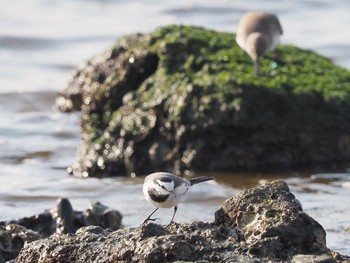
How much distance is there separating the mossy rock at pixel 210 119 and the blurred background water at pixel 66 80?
0.27 metres

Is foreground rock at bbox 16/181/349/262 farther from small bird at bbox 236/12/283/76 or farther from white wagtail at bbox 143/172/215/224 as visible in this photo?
small bird at bbox 236/12/283/76

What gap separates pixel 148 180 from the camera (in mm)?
5938

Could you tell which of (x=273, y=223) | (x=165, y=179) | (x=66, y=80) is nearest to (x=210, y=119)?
(x=165, y=179)

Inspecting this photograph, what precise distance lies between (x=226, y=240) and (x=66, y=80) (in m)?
8.85

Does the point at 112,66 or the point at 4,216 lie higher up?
the point at 112,66

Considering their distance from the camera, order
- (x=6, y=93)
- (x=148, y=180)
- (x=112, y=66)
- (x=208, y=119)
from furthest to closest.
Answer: (x=6, y=93)
(x=112, y=66)
(x=208, y=119)
(x=148, y=180)

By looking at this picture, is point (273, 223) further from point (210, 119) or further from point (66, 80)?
point (66, 80)

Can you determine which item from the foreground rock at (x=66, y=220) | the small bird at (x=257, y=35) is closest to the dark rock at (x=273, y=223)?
the foreground rock at (x=66, y=220)

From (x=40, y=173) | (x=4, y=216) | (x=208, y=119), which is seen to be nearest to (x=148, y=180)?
(x=4, y=216)

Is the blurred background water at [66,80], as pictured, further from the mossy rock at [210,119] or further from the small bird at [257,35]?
the small bird at [257,35]

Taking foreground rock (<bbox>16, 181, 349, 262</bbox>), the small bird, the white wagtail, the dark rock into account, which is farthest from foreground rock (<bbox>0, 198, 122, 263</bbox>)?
the small bird

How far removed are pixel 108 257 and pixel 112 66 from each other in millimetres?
5800

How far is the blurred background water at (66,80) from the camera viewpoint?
320 inches

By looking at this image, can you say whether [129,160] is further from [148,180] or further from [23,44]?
[23,44]
